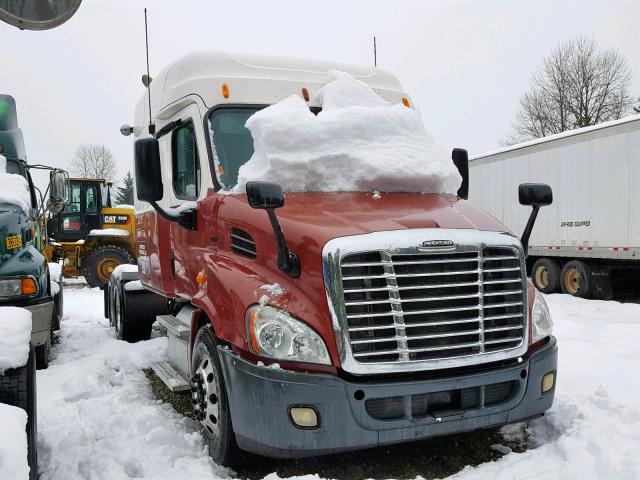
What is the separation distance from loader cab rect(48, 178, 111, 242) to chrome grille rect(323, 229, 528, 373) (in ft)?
51.6

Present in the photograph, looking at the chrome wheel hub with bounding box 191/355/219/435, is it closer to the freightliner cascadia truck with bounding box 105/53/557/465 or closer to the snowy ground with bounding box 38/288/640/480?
the freightliner cascadia truck with bounding box 105/53/557/465

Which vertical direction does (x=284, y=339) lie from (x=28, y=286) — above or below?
below

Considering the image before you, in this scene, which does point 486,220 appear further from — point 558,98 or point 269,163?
point 558,98

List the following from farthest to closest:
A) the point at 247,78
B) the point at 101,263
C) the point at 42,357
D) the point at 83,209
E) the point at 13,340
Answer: the point at 83,209 < the point at 101,263 < the point at 42,357 < the point at 247,78 < the point at 13,340

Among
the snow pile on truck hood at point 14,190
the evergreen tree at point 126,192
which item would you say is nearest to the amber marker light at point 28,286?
the snow pile on truck hood at point 14,190

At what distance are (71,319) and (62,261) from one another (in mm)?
8109

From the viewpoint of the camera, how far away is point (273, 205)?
320 centimetres

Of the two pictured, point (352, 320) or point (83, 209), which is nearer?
point (352, 320)

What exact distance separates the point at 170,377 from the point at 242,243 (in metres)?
1.61

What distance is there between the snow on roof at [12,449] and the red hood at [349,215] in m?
1.66

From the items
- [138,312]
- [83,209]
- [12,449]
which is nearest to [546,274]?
[138,312]

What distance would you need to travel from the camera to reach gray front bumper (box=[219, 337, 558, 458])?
301cm

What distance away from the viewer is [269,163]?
3.86 meters

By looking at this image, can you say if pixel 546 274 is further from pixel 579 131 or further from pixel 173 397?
pixel 173 397
